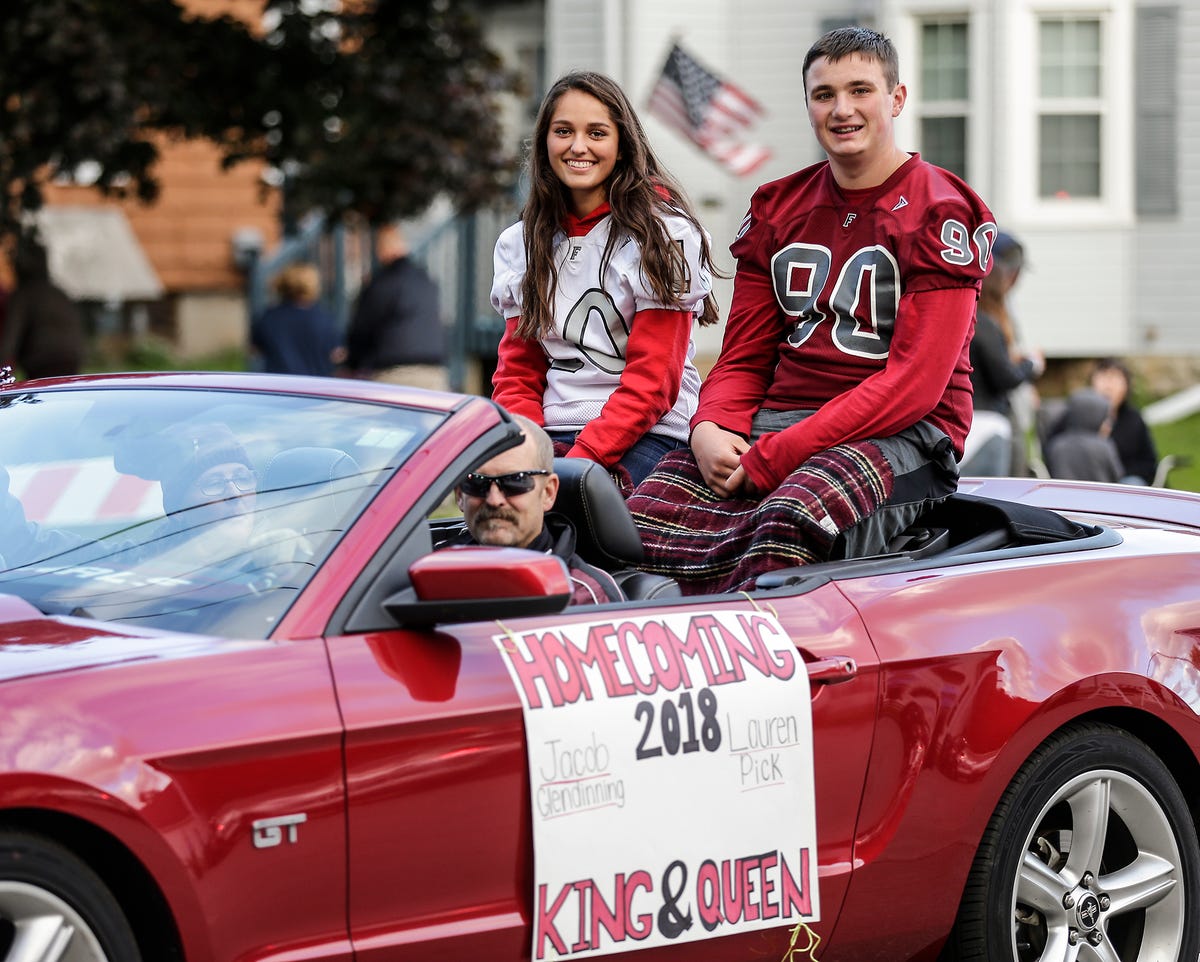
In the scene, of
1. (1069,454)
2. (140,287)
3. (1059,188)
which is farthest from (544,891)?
(140,287)

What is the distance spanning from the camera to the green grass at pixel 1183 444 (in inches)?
561

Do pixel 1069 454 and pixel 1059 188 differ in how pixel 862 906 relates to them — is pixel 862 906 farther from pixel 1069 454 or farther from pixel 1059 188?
pixel 1059 188

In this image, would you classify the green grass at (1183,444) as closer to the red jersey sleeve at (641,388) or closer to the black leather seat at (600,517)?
the red jersey sleeve at (641,388)

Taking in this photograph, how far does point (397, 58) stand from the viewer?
14938 mm

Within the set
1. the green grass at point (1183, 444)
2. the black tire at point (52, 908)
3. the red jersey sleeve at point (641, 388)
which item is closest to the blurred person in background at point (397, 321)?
the green grass at point (1183, 444)

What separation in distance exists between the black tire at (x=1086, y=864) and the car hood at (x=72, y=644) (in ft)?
5.73

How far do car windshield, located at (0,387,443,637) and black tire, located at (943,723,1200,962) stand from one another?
1.53 m

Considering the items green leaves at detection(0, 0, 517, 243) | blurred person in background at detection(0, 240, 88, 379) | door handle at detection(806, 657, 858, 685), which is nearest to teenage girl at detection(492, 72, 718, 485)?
door handle at detection(806, 657, 858, 685)

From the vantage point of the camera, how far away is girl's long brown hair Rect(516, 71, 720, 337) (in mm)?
5285

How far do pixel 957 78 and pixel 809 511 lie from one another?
1451 centimetres

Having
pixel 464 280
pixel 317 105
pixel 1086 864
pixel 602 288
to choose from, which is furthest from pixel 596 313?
pixel 464 280

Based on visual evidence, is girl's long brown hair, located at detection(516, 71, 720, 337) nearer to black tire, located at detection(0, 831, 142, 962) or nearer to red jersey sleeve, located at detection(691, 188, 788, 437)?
red jersey sleeve, located at detection(691, 188, 788, 437)

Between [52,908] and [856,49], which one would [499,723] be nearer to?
[52,908]

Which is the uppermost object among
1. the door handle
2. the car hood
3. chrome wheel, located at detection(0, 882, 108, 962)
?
the car hood
